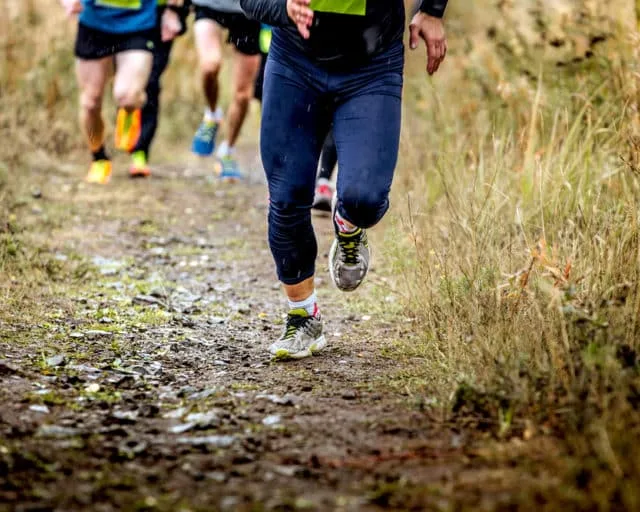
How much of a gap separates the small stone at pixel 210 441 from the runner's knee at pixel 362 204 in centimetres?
114

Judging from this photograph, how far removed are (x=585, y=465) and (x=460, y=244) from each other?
8.38ft

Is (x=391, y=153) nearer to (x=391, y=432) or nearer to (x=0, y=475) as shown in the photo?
(x=391, y=432)

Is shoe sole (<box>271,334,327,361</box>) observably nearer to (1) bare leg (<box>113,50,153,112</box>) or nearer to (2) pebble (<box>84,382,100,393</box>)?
(2) pebble (<box>84,382,100,393</box>)

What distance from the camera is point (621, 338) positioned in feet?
10.1

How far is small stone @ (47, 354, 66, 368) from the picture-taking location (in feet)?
12.5

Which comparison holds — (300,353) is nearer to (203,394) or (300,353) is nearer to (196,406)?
(203,394)

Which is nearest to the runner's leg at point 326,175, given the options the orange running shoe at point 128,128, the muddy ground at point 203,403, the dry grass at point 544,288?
the dry grass at point 544,288

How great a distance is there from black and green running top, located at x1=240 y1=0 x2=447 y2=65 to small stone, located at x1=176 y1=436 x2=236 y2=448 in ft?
4.94

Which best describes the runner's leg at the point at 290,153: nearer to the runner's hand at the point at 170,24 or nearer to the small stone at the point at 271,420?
the small stone at the point at 271,420

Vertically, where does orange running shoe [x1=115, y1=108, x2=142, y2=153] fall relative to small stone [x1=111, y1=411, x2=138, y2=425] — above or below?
above

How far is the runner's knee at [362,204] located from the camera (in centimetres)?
372

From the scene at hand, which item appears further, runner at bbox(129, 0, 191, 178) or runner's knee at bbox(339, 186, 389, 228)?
runner at bbox(129, 0, 191, 178)

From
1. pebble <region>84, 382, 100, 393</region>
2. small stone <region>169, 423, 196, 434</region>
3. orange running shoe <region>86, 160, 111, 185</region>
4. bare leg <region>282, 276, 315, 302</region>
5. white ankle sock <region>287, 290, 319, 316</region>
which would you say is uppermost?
orange running shoe <region>86, 160, 111, 185</region>

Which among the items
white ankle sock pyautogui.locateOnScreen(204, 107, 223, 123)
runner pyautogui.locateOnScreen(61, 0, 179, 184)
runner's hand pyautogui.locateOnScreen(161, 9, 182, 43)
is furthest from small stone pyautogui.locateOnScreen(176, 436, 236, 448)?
white ankle sock pyautogui.locateOnScreen(204, 107, 223, 123)
